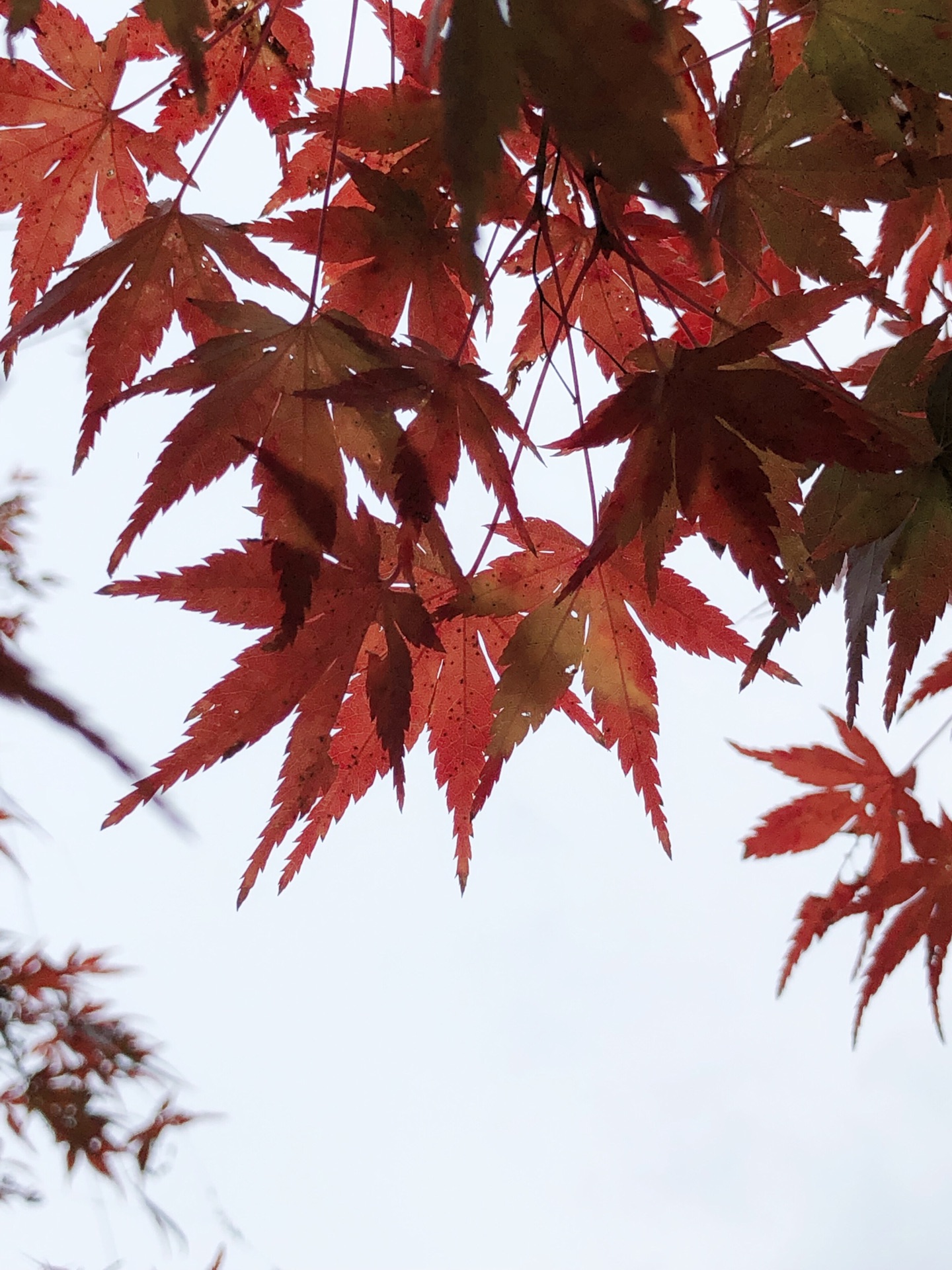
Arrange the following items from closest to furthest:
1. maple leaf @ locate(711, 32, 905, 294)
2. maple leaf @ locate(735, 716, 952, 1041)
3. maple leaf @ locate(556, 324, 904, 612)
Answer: maple leaf @ locate(556, 324, 904, 612) < maple leaf @ locate(711, 32, 905, 294) < maple leaf @ locate(735, 716, 952, 1041)

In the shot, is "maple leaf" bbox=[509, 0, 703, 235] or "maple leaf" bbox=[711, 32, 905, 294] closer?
"maple leaf" bbox=[509, 0, 703, 235]

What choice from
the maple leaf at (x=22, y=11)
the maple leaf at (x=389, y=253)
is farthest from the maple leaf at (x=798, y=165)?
the maple leaf at (x=22, y=11)

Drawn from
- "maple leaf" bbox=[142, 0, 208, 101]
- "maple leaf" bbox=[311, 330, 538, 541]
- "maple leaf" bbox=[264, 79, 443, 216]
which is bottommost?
"maple leaf" bbox=[142, 0, 208, 101]

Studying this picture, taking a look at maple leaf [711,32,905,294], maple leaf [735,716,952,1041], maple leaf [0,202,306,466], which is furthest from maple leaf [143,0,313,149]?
maple leaf [735,716,952,1041]

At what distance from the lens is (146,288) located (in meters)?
0.68

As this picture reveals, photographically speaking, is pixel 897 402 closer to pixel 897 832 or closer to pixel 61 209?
pixel 897 832

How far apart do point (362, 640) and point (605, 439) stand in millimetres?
233

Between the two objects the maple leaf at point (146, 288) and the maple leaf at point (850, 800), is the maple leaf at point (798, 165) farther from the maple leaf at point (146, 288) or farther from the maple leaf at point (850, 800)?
the maple leaf at point (850, 800)

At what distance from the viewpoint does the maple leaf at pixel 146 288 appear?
64 centimetres

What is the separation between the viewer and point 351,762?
72 centimetres

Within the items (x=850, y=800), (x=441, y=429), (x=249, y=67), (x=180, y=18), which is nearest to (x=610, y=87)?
(x=180, y=18)

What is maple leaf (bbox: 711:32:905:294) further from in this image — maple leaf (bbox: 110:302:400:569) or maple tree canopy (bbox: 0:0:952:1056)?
maple leaf (bbox: 110:302:400:569)

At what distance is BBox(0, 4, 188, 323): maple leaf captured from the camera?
745 millimetres

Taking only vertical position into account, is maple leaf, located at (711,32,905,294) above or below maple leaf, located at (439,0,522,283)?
above
